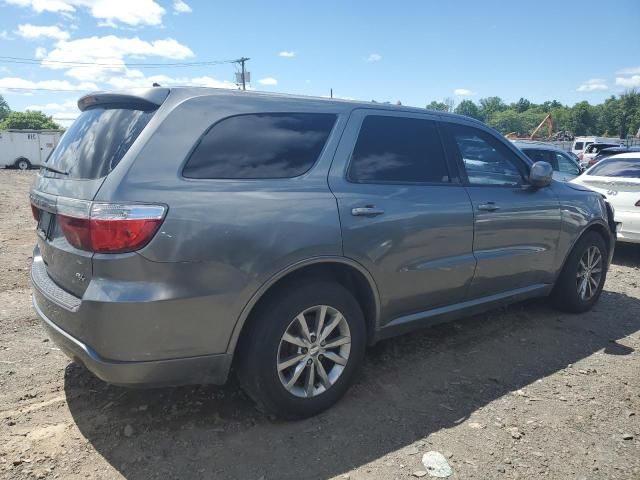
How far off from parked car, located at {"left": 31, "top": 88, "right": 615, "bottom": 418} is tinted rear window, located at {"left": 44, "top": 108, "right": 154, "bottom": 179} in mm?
12

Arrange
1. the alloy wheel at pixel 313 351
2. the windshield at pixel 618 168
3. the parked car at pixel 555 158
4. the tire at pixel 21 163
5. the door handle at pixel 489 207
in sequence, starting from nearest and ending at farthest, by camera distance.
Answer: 1. the alloy wheel at pixel 313 351
2. the door handle at pixel 489 207
3. the windshield at pixel 618 168
4. the parked car at pixel 555 158
5. the tire at pixel 21 163

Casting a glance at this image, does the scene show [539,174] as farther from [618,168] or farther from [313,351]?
[618,168]

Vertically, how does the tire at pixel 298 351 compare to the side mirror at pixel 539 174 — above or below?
below

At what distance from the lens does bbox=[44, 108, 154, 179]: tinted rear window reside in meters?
2.53

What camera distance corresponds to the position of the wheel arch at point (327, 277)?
2.62 m

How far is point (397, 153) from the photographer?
3.44 m

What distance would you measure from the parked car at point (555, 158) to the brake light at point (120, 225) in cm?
951

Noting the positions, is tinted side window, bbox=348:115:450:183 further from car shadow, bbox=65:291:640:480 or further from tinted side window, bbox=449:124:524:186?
car shadow, bbox=65:291:640:480

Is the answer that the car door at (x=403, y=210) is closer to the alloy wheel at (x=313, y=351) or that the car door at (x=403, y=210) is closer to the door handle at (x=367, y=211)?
the door handle at (x=367, y=211)

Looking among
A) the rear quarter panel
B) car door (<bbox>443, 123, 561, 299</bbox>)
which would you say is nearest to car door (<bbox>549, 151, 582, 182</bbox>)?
car door (<bbox>443, 123, 561, 299</bbox>)

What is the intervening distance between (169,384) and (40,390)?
129 cm

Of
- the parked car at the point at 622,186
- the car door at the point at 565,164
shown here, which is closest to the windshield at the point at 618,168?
the parked car at the point at 622,186

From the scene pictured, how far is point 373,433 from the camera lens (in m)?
2.85

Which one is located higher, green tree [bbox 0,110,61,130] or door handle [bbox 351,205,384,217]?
green tree [bbox 0,110,61,130]
